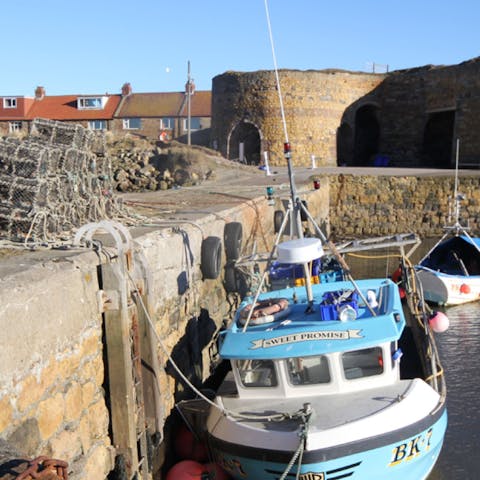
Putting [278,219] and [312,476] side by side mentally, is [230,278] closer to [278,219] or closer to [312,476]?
[278,219]

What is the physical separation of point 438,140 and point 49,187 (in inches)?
1207

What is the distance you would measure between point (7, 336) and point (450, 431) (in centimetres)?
639

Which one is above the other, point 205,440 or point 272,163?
point 272,163

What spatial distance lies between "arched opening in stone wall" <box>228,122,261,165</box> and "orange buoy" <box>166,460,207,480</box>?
26772 millimetres

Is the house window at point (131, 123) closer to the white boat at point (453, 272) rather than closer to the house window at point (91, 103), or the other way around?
the house window at point (91, 103)

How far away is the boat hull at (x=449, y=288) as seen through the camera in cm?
1461

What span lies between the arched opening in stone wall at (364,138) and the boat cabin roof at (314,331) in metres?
29.7

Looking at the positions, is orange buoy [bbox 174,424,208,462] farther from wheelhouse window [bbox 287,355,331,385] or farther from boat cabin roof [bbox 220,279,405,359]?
wheelhouse window [bbox 287,355,331,385]

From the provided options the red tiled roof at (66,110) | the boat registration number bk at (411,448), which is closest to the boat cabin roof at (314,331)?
the boat registration number bk at (411,448)

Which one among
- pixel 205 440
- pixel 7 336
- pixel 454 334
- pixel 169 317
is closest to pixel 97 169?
pixel 169 317

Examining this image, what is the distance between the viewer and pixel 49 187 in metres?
6.58

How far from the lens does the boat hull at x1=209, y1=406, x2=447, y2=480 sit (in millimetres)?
5527

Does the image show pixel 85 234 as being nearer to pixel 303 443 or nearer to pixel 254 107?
pixel 303 443

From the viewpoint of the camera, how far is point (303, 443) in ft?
17.7
